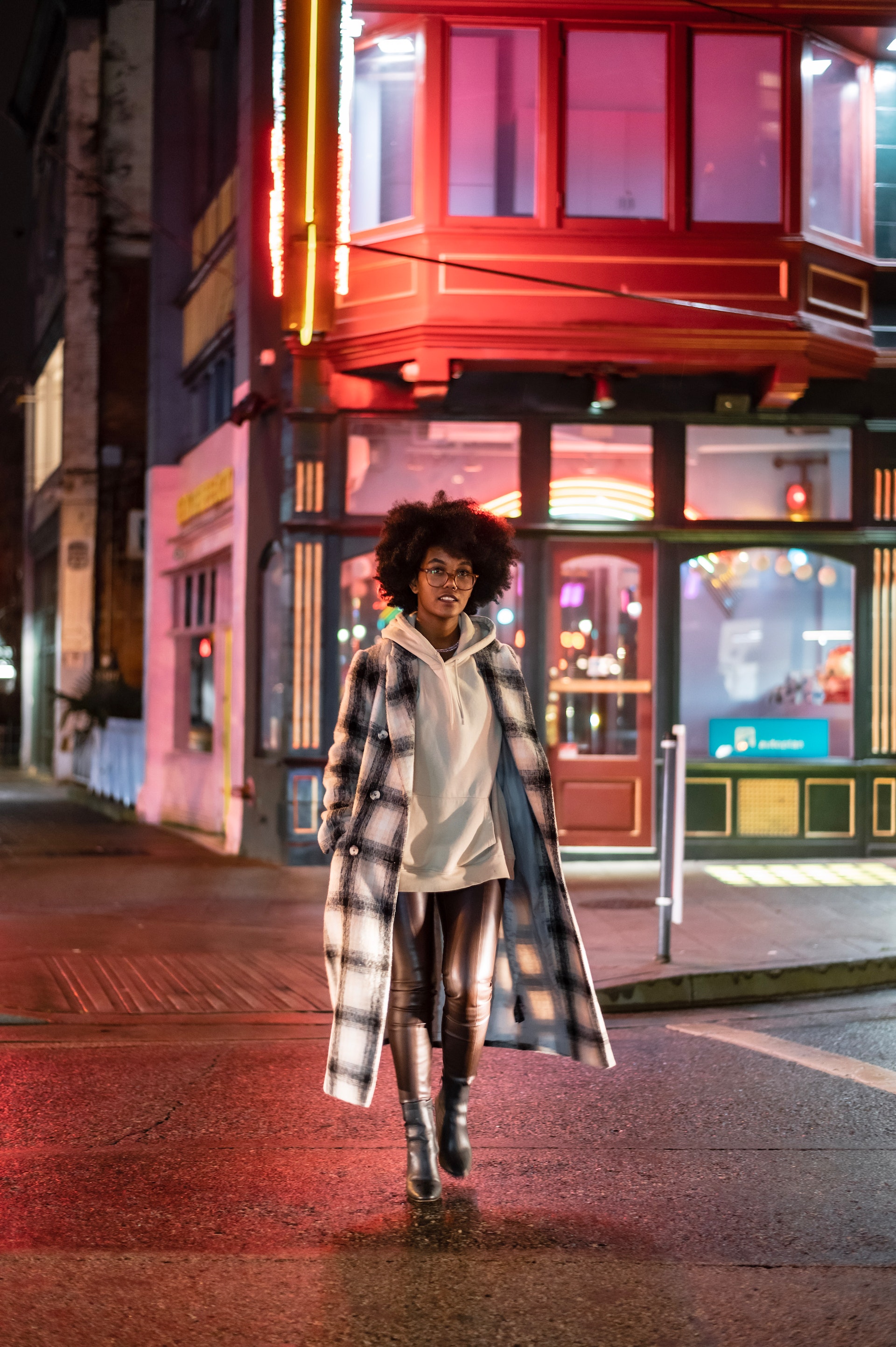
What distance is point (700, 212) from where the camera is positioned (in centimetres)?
1257

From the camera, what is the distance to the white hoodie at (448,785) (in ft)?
14.2

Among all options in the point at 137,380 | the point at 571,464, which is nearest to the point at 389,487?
the point at 571,464

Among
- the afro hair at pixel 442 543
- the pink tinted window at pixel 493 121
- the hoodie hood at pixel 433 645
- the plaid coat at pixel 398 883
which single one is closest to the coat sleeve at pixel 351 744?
the plaid coat at pixel 398 883

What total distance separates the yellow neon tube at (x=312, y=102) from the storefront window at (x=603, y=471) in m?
2.83

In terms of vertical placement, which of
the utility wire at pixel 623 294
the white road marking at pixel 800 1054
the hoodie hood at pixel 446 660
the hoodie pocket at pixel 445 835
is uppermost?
the utility wire at pixel 623 294

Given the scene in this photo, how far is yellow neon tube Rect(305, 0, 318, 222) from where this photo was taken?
12.3m

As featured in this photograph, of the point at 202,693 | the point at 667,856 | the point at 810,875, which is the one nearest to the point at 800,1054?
the point at 667,856

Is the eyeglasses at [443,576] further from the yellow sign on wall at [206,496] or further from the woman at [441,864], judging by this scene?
the yellow sign on wall at [206,496]

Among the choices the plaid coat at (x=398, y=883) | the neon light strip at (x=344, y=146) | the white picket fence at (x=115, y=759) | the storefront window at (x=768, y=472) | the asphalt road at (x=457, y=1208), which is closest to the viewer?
the asphalt road at (x=457, y=1208)

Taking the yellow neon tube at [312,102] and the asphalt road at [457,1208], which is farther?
the yellow neon tube at [312,102]

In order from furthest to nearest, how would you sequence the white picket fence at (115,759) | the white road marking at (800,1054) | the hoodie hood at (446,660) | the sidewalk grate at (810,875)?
the white picket fence at (115,759)
the sidewalk grate at (810,875)
the white road marking at (800,1054)
the hoodie hood at (446,660)

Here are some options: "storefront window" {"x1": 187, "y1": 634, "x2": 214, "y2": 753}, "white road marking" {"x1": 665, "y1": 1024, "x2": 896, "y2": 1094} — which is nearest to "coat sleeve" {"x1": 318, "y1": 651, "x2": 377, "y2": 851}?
"white road marking" {"x1": 665, "y1": 1024, "x2": 896, "y2": 1094}

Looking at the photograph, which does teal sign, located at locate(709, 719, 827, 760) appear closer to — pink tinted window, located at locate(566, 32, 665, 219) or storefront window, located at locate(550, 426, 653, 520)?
storefront window, located at locate(550, 426, 653, 520)

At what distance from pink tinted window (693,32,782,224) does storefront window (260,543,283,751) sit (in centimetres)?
476
